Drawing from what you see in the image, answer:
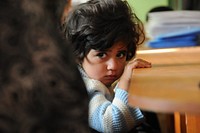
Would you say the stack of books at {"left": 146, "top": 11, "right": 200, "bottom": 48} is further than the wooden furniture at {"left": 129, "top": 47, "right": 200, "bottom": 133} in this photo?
Yes

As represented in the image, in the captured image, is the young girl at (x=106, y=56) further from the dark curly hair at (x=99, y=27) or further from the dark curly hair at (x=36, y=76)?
the dark curly hair at (x=36, y=76)

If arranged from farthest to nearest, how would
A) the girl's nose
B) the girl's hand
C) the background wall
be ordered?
the background wall → the girl's nose → the girl's hand

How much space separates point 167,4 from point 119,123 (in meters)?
1.61

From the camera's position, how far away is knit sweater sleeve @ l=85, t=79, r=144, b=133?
1081 millimetres

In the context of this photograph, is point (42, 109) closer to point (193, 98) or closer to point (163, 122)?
point (193, 98)

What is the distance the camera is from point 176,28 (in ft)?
3.51

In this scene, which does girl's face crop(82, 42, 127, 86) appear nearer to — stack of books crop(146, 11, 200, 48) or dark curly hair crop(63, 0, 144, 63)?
dark curly hair crop(63, 0, 144, 63)

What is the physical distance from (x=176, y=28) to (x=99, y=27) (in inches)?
13.0

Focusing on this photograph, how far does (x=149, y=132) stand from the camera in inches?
50.9

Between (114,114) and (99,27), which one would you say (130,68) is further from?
(99,27)

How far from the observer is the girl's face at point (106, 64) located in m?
1.27

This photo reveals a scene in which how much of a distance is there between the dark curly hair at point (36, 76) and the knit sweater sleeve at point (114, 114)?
590mm

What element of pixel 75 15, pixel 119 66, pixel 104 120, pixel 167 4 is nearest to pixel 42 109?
pixel 104 120

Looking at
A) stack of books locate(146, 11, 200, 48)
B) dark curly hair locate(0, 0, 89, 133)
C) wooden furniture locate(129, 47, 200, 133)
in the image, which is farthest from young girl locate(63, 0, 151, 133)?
dark curly hair locate(0, 0, 89, 133)
